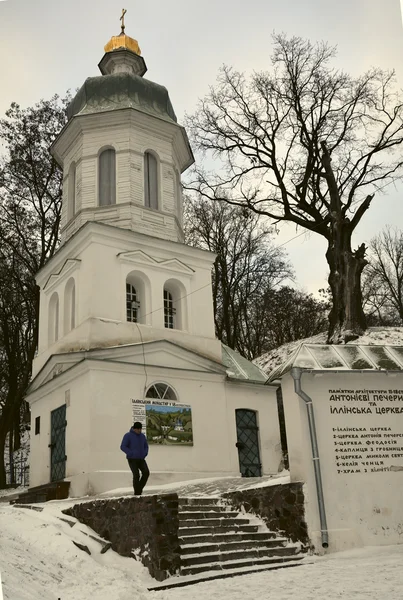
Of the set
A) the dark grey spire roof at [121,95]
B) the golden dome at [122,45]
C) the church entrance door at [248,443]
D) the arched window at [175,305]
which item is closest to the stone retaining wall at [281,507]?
the church entrance door at [248,443]

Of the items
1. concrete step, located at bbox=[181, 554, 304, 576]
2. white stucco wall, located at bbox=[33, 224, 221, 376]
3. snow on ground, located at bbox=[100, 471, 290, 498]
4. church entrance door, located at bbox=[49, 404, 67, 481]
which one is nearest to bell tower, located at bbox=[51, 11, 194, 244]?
white stucco wall, located at bbox=[33, 224, 221, 376]

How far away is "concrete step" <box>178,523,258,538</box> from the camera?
356 inches

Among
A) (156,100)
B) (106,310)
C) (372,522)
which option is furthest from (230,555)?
(156,100)

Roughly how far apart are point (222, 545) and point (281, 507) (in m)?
1.13

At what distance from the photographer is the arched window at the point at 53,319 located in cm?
1734

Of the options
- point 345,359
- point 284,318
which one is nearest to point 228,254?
point 284,318

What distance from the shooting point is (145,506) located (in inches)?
317

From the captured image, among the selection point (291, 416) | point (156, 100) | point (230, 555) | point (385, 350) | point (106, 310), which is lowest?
point (230, 555)

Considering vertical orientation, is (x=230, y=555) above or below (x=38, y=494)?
below

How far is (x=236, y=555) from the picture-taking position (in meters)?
8.59

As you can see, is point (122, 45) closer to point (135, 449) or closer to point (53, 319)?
point (53, 319)

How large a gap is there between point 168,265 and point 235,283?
37.8 feet

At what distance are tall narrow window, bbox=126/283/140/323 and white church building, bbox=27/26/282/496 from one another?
4 cm

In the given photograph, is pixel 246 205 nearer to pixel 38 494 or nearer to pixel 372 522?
pixel 38 494
